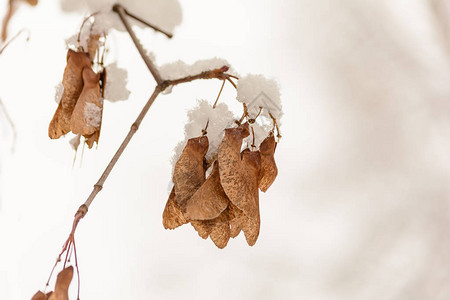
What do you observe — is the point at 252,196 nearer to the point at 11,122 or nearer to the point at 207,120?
the point at 207,120

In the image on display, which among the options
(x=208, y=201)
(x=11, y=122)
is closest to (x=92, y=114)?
(x=208, y=201)

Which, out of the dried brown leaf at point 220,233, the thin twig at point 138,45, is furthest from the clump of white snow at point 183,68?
the dried brown leaf at point 220,233

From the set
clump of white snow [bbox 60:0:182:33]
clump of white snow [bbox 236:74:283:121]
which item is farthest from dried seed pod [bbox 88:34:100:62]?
clump of white snow [bbox 236:74:283:121]

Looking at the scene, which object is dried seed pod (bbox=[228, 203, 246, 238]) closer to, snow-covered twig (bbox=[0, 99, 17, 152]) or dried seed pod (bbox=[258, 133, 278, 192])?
dried seed pod (bbox=[258, 133, 278, 192])

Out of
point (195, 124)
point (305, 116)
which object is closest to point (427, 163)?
point (305, 116)

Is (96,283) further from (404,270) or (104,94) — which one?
(404,270)

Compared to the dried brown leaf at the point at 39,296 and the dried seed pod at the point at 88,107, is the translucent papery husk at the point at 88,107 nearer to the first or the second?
the dried seed pod at the point at 88,107
